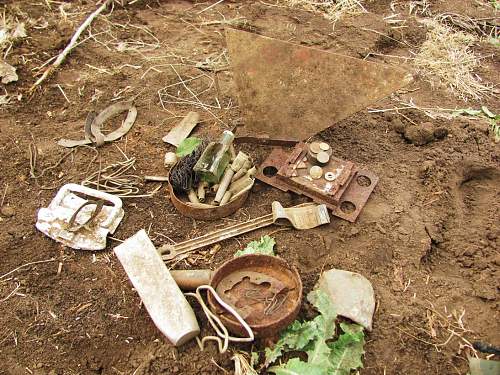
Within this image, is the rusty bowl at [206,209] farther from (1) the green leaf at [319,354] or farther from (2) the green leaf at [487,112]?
(2) the green leaf at [487,112]

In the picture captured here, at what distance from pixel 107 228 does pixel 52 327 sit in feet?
2.52

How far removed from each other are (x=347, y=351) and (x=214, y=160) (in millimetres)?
1630

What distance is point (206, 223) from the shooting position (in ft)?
11.4

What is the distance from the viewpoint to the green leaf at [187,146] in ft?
12.0

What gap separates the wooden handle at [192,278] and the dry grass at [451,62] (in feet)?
10.5

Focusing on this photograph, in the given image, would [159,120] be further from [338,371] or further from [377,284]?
[338,371]

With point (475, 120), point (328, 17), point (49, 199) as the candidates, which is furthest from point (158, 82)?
point (475, 120)

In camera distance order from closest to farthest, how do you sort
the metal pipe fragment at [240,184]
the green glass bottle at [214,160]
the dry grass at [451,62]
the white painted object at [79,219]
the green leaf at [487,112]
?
the white painted object at [79,219] → the green glass bottle at [214,160] → the metal pipe fragment at [240,184] → the green leaf at [487,112] → the dry grass at [451,62]

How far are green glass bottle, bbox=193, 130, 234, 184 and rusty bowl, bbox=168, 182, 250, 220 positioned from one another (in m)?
0.23

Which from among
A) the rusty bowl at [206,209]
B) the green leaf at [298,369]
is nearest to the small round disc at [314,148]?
the rusty bowl at [206,209]

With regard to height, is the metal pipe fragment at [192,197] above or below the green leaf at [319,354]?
above

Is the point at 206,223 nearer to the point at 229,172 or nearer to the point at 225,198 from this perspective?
the point at 225,198

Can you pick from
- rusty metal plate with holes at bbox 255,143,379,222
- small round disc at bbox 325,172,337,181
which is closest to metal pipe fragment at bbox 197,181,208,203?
rusty metal plate with holes at bbox 255,143,379,222

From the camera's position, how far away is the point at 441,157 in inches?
152
